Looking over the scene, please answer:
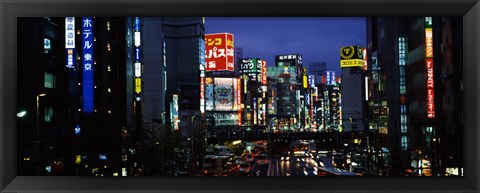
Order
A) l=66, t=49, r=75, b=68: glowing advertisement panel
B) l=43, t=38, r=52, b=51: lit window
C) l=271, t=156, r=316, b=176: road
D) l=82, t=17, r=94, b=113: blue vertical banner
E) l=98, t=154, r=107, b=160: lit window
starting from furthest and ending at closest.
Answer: l=271, t=156, r=316, b=176: road, l=98, t=154, r=107, b=160: lit window, l=82, t=17, r=94, b=113: blue vertical banner, l=43, t=38, r=52, b=51: lit window, l=66, t=49, r=75, b=68: glowing advertisement panel

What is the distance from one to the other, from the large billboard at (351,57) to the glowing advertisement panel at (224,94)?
48.3 feet

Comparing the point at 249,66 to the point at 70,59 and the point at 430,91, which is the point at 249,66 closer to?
the point at 430,91

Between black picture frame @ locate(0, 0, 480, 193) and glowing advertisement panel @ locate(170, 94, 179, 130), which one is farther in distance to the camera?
glowing advertisement panel @ locate(170, 94, 179, 130)

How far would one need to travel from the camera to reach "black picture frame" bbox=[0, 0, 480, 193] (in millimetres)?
3623

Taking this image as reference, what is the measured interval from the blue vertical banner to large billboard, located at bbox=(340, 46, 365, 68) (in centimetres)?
4613

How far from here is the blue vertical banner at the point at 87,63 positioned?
1742 centimetres

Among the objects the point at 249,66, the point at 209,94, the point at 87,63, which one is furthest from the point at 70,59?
the point at 249,66

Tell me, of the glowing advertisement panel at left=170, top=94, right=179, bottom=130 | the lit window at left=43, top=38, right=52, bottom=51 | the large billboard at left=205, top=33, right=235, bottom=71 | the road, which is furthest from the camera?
the large billboard at left=205, top=33, right=235, bottom=71

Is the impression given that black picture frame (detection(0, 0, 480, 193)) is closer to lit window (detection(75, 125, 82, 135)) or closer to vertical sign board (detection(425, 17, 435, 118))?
lit window (detection(75, 125, 82, 135))

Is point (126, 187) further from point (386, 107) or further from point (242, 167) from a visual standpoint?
point (386, 107)

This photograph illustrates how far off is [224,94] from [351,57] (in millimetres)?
17487

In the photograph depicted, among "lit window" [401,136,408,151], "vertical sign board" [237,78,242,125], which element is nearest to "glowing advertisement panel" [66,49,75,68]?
"lit window" [401,136,408,151]
